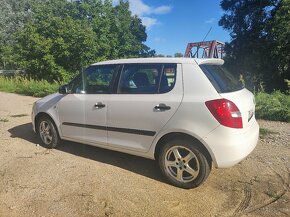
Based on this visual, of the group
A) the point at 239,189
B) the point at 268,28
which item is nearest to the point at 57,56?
the point at 268,28

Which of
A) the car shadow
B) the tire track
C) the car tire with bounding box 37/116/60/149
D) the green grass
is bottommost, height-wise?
the tire track

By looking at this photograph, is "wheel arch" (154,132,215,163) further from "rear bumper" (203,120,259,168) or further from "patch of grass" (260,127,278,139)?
"patch of grass" (260,127,278,139)

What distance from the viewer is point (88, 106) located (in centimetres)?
507

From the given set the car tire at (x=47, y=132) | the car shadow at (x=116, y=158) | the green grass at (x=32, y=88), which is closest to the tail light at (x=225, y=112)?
the car shadow at (x=116, y=158)

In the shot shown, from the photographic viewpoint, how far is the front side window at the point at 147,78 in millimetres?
4344

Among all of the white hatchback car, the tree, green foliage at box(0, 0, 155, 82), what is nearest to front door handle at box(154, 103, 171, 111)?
the white hatchback car

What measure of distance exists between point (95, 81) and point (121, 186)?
179 centimetres

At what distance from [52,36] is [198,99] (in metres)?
18.9

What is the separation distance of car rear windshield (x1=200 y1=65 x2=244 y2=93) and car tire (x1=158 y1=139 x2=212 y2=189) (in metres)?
0.81

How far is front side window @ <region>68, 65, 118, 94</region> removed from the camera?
4945 mm

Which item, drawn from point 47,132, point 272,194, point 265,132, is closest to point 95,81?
point 47,132

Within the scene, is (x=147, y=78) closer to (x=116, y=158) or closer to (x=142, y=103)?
(x=142, y=103)

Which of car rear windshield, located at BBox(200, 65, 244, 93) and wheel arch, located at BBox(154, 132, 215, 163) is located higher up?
car rear windshield, located at BBox(200, 65, 244, 93)

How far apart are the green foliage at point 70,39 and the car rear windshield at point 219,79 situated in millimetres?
16043
